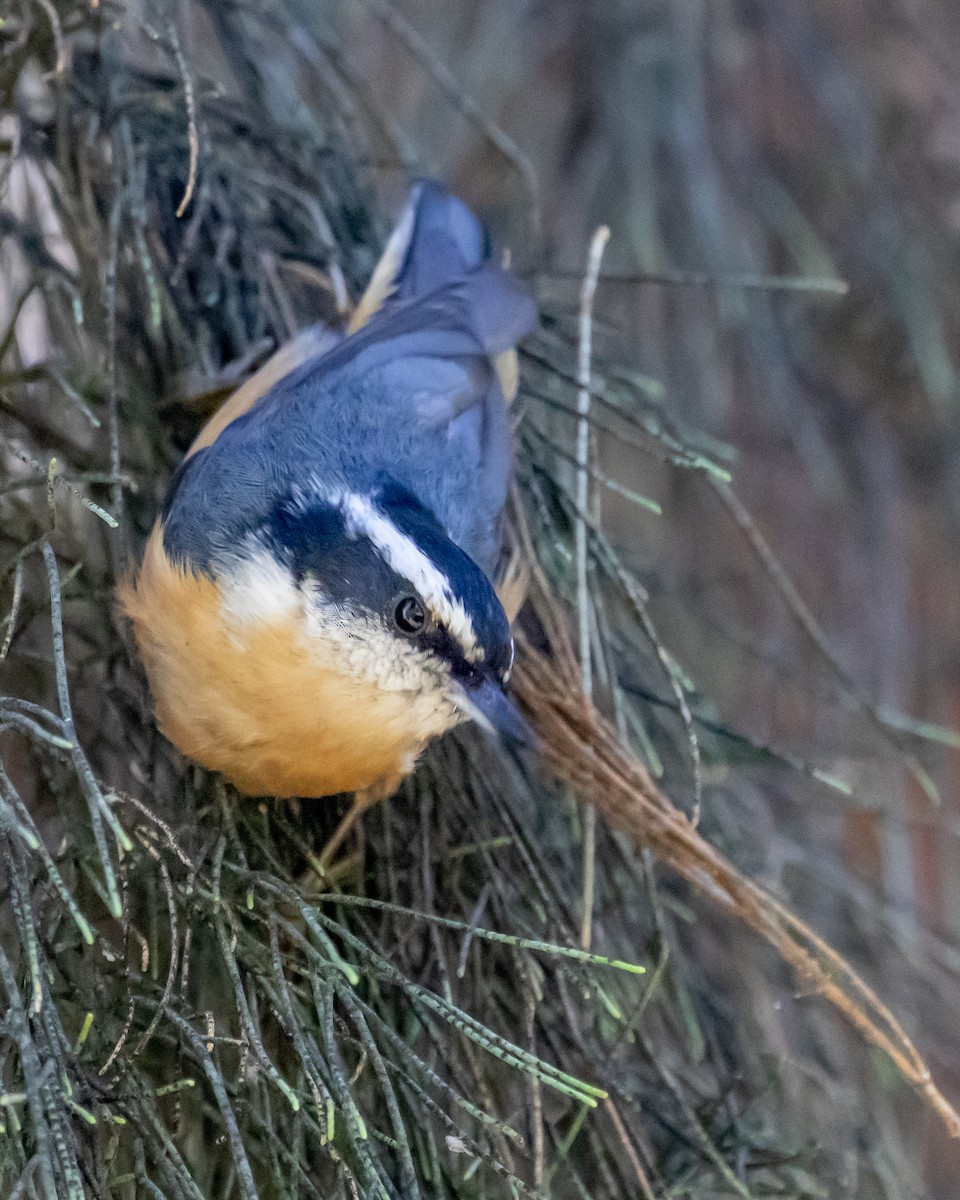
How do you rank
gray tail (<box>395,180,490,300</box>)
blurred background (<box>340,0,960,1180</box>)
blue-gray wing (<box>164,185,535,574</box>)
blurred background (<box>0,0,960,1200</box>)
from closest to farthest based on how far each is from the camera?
blue-gray wing (<box>164,185,535,574</box>)
gray tail (<box>395,180,490,300</box>)
blurred background (<box>0,0,960,1200</box>)
blurred background (<box>340,0,960,1180</box>)

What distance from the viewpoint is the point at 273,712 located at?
1188 mm

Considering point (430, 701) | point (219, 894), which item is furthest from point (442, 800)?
point (219, 894)

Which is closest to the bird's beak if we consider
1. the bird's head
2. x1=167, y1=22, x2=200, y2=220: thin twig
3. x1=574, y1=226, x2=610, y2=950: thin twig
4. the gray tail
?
the bird's head

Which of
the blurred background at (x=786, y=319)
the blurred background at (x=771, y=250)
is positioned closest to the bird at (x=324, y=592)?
the blurred background at (x=786, y=319)

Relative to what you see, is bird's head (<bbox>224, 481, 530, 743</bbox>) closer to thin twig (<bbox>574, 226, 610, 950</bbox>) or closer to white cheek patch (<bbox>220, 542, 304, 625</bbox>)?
white cheek patch (<bbox>220, 542, 304, 625</bbox>)

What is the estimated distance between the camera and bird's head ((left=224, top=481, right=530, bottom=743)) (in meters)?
1.15

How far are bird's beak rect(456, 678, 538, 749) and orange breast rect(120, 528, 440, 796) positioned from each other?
6 cm

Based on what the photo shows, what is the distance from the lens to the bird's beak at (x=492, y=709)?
1165 millimetres

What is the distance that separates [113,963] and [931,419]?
204 centimetres

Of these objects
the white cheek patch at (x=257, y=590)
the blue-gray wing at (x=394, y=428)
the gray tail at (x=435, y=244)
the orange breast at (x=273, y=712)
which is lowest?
the orange breast at (x=273, y=712)

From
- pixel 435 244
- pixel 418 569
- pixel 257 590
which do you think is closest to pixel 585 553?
pixel 418 569

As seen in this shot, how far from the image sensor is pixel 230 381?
143 centimetres

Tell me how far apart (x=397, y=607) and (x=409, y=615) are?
14 mm

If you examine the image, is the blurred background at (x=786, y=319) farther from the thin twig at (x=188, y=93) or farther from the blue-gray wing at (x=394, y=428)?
the thin twig at (x=188, y=93)
